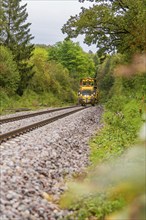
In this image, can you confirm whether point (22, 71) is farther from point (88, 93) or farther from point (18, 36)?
point (88, 93)

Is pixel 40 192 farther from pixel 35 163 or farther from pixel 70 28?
pixel 70 28

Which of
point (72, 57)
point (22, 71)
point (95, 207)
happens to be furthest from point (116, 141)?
point (72, 57)

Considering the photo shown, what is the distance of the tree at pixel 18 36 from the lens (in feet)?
163

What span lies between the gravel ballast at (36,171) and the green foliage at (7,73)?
96.3ft

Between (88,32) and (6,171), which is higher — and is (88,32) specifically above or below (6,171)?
above

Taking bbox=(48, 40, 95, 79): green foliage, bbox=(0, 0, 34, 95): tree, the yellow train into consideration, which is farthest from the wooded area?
bbox=(48, 40, 95, 79): green foliage

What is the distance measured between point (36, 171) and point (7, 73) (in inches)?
1386

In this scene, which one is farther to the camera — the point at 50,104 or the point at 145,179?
the point at 50,104

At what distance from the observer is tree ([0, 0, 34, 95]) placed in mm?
49781

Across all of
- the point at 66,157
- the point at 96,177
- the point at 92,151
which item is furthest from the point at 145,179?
the point at 92,151

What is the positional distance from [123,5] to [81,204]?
2093cm

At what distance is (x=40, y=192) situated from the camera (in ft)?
20.9

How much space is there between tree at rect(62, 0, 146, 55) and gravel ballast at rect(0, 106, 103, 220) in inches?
528

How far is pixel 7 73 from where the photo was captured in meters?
41.8
